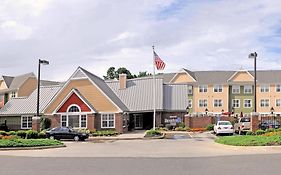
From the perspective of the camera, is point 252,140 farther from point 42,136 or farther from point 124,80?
point 124,80

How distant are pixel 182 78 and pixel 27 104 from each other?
120 ft

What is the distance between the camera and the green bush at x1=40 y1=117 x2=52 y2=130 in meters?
50.7

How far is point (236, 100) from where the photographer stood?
83.1 meters

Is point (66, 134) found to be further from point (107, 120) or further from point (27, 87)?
point (27, 87)

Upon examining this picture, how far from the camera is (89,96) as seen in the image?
51.7m

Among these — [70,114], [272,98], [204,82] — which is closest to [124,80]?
[70,114]

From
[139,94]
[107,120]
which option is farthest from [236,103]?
[107,120]

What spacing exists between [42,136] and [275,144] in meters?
20.5

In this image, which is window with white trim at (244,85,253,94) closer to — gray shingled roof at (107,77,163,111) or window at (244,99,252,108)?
window at (244,99,252,108)

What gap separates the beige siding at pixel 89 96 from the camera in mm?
50594

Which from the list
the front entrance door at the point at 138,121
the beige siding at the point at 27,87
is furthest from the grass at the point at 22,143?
the beige siding at the point at 27,87

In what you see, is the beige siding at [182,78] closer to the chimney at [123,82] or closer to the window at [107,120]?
the chimney at [123,82]

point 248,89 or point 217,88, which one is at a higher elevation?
point 217,88

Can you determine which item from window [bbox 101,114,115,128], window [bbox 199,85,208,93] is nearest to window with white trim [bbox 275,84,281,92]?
window [bbox 199,85,208,93]
